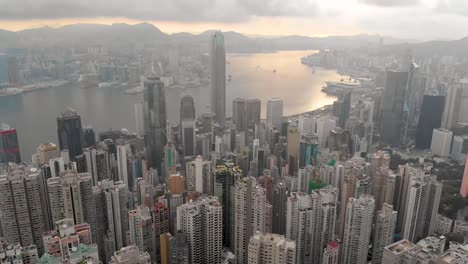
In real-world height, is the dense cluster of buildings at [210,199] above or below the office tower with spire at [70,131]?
below

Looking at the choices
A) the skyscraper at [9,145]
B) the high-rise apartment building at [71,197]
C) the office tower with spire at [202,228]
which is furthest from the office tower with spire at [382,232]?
the skyscraper at [9,145]

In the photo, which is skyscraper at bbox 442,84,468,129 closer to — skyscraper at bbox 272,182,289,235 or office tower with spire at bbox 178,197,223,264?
skyscraper at bbox 272,182,289,235

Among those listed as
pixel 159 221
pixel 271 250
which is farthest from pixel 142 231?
pixel 271 250

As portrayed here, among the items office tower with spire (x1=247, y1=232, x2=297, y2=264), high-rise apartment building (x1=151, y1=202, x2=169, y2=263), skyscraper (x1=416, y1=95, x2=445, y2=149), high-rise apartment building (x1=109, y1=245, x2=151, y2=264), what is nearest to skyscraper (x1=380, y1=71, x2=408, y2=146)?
skyscraper (x1=416, y1=95, x2=445, y2=149)

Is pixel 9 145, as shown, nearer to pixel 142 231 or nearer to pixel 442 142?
pixel 142 231

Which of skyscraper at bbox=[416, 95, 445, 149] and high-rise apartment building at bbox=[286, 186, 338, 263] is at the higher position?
skyscraper at bbox=[416, 95, 445, 149]

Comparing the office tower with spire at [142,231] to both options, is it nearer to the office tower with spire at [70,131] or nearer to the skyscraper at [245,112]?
the office tower with spire at [70,131]
